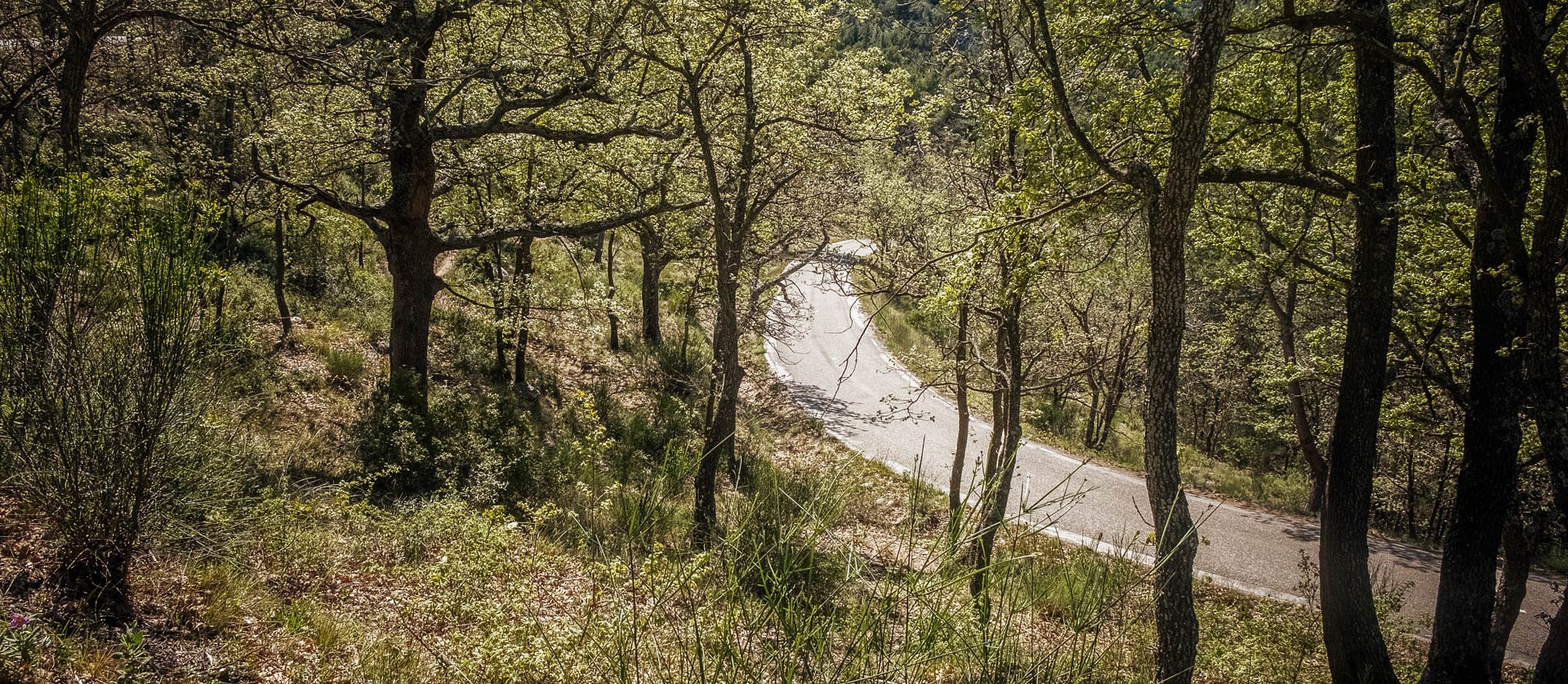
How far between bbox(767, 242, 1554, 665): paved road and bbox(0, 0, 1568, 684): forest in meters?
0.19

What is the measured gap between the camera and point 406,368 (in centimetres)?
1054

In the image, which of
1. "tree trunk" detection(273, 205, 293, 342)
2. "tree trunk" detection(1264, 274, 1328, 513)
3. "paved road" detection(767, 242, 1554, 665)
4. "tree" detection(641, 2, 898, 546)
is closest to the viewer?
"tree" detection(641, 2, 898, 546)

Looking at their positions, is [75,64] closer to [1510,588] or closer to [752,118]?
[752,118]

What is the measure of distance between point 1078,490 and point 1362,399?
2.51 metres

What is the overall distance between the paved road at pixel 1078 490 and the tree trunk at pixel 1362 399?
3.72 feet

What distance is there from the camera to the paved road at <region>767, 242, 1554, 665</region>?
1070 cm

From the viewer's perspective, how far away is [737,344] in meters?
9.38

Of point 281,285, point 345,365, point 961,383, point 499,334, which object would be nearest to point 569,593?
point 961,383

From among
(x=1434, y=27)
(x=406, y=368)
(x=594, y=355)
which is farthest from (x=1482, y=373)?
(x=594, y=355)

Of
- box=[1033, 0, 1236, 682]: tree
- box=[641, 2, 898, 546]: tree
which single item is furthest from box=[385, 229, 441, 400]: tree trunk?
box=[1033, 0, 1236, 682]: tree

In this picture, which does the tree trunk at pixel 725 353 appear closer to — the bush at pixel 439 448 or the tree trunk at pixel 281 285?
the bush at pixel 439 448

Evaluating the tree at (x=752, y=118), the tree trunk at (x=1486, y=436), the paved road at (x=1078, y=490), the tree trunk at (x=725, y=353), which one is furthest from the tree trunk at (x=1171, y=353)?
the tree trunk at (x=725, y=353)

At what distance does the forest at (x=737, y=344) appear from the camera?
3.74 m

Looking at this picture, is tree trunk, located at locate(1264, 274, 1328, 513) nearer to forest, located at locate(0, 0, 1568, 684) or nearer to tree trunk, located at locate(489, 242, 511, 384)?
forest, located at locate(0, 0, 1568, 684)
